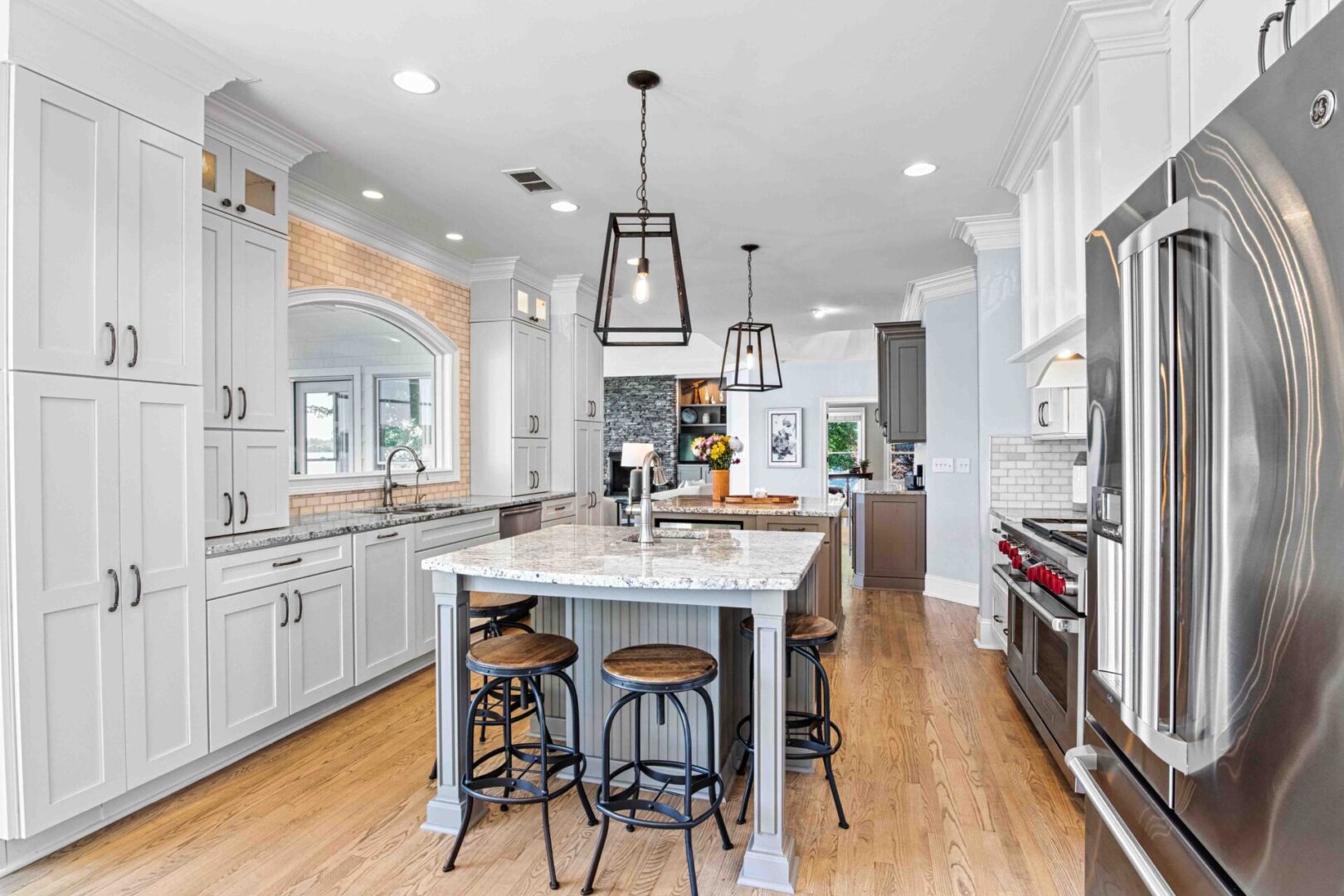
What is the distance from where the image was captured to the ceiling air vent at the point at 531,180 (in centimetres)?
370

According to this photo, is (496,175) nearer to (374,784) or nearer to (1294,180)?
(374,784)

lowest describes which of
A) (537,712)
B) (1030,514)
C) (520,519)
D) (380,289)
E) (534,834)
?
(534,834)

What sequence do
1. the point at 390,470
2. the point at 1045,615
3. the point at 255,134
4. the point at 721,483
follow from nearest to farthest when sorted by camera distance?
1. the point at 1045,615
2. the point at 255,134
3. the point at 390,470
4. the point at 721,483

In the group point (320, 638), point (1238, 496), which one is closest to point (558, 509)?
point (320, 638)

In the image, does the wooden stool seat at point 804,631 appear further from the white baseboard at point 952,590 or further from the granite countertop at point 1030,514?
the white baseboard at point 952,590

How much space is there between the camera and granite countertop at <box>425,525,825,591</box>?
2145 mm

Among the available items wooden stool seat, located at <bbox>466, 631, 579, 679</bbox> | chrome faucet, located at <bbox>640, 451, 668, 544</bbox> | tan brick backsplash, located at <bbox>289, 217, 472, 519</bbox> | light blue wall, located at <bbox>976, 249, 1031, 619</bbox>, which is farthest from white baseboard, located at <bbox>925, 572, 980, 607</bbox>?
wooden stool seat, located at <bbox>466, 631, 579, 679</bbox>

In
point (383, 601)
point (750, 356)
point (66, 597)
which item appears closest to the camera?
point (66, 597)

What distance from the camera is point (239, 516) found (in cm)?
313

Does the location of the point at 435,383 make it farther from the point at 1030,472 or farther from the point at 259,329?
the point at 1030,472

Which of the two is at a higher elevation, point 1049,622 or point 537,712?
point 1049,622

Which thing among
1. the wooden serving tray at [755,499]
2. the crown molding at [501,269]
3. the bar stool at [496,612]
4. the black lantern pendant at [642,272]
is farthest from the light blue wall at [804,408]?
the bar stool at [496,612]

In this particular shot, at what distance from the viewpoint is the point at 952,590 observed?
613 centimetres

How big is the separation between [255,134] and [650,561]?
2.57 metres
